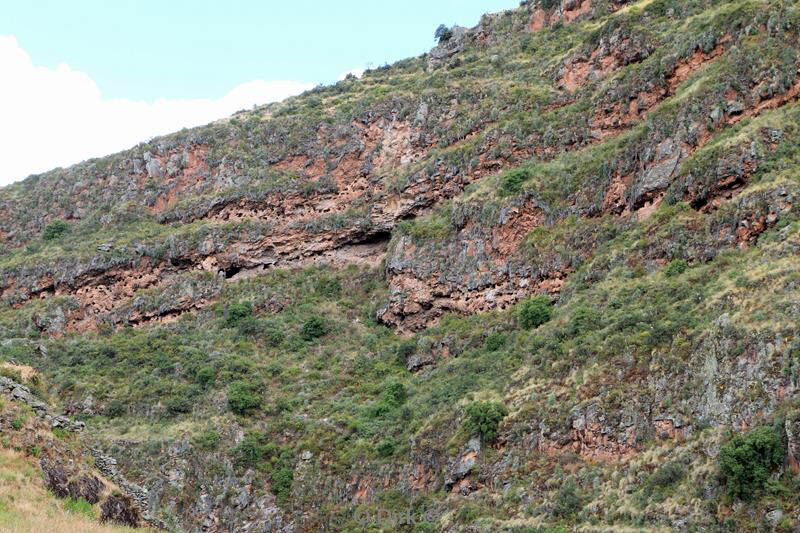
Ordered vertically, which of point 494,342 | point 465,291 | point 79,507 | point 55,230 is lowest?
point 494,342

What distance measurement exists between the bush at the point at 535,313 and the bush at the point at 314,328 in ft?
48.8

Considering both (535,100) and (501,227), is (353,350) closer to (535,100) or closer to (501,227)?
(501,227)

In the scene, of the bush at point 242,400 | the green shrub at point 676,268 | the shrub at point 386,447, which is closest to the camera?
the green shrub at point 676,268

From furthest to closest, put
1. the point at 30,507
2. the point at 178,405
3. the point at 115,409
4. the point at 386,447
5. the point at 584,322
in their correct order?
the point at 178,405, the point at 115,409, the point at 386,447, the point at 584,322, the point at 30,507

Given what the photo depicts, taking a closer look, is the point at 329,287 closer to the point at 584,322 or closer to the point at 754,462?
the point at 584,322

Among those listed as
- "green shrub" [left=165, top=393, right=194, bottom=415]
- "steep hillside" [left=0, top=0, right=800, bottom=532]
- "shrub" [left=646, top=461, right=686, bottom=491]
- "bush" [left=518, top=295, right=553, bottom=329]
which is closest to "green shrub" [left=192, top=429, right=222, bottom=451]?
"steep hillside" [left=0, top=0, right=800, bottom=532]

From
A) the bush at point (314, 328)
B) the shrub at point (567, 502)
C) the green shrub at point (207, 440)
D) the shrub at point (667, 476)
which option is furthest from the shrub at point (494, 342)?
the shrub at point (667, 476)

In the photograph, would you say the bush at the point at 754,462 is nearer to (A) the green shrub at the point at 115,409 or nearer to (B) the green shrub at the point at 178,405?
(B) the green shrub at the point at 178,405

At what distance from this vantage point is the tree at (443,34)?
272ft

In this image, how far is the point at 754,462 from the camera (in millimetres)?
27766

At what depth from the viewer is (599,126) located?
183 ft

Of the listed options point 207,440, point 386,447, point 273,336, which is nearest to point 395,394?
point 386,447

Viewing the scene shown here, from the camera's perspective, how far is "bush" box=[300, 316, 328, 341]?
5575cm

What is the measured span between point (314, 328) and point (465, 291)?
34.9 ft
